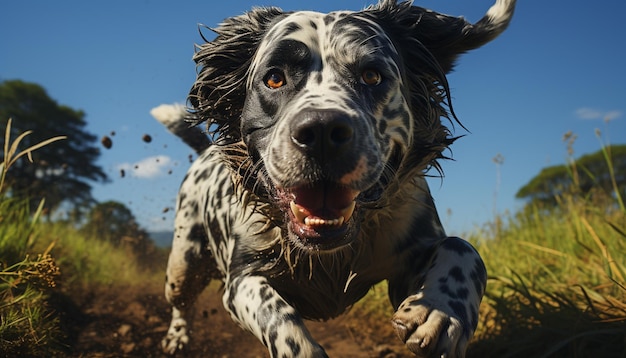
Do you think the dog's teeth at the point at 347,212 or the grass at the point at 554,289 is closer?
the dog's teeth at the point at 347,212

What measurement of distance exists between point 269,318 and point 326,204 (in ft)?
1.92

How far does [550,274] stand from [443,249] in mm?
2623

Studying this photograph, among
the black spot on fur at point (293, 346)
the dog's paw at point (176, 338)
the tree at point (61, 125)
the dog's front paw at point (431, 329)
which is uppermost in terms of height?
the dog's front paw at point (431, 329)

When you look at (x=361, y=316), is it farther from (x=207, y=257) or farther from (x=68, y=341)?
(x=68, y=341)

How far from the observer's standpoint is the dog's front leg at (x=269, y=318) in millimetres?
2412

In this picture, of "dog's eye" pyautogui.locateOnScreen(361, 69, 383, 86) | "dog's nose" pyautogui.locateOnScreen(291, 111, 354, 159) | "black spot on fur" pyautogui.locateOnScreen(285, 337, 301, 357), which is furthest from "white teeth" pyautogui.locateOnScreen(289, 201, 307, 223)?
"dog's eye" pyautogui.locateOnScreen(361, 69, 383, 86)

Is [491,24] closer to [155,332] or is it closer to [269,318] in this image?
[269,318]

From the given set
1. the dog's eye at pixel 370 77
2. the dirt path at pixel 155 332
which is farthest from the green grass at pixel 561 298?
the dog's eye at pixel 370 77

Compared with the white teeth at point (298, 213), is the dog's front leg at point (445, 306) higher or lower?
lower

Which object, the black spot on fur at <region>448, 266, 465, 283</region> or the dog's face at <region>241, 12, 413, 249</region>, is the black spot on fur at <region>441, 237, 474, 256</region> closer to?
the black spot on fur at <region>448, 266, 465, 283</region>

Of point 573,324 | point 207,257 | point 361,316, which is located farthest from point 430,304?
point 361,316

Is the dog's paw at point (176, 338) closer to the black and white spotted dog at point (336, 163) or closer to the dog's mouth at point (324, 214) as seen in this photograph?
the black and white spotted dog at point (336, 163)

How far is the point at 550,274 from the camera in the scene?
193 inches

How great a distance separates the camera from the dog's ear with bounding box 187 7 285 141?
313 cm
